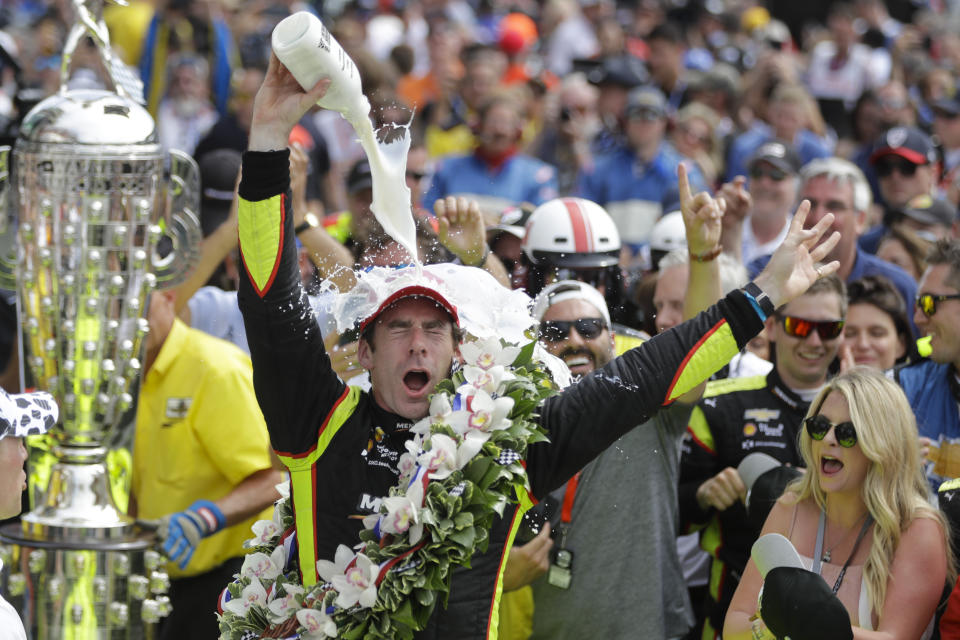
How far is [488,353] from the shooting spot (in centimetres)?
381

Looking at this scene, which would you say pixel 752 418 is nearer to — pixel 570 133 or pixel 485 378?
pixel 485 378

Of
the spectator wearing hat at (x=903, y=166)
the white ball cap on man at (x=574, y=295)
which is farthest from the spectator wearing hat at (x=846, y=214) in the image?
the white ball cap on man at (x=574, y=295)

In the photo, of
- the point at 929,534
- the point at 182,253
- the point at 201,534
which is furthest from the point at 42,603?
the point at 929,534

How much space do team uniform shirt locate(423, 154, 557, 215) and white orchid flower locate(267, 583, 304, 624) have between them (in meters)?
5.80

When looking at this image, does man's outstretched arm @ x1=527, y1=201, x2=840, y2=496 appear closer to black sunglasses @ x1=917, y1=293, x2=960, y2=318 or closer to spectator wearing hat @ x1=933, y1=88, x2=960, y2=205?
black sunglasses @ x1=917, y1=293, x2=960, y2=318

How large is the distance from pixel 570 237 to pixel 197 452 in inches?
70.9

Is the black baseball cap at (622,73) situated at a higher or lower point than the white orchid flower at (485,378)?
higher

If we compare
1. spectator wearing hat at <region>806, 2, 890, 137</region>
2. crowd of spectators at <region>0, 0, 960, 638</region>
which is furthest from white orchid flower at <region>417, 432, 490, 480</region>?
spectator wearing hat at <region>806, 2, 890, 137</region>

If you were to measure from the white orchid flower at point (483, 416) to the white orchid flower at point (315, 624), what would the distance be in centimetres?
59

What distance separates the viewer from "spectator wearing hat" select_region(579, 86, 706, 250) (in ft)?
31.7

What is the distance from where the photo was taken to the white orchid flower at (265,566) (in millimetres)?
3918

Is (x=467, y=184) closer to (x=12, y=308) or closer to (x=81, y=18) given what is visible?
(x=12, y=308)

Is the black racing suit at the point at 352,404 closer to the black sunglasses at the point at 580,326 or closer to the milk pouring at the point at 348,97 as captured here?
the milk pouring at the point at 348,97

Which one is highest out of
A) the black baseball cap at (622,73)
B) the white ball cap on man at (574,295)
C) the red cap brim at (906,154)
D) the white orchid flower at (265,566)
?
the black baseball cap at (622,73)
